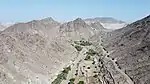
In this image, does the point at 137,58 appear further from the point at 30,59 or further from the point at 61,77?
the point at 30,59

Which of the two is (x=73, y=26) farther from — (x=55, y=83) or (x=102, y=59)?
(x=55, y=83)

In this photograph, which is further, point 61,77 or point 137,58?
point 137,58

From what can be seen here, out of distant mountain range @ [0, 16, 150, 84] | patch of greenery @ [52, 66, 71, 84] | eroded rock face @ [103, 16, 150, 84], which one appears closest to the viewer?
eroded rock face @ [103, 16, 150, 84]

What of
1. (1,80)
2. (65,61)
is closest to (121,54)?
(65,61)

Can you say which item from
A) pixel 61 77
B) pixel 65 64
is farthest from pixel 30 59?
pixel 65 64

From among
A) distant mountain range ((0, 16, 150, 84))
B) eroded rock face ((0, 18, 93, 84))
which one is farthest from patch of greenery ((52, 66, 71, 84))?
eroded rock face ((0, 18, 93, 84))

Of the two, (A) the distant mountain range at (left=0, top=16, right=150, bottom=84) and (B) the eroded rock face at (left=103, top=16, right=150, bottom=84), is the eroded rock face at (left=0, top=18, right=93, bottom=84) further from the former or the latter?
(B) the eroded rock face at (left=103, top=16, right=150, bottom=84)

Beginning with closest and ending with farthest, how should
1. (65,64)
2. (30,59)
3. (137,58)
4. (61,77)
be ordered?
(61,77) < (137,58) < (30,59) < (65,64)

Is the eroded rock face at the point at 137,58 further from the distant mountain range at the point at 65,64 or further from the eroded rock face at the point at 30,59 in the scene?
the eroded rock face at the point at 30,59

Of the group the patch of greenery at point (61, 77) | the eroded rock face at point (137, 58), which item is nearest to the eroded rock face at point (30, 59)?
the patch of greenery at point (61, 77)

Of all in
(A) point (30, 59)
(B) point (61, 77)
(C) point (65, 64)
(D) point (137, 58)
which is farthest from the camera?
(C) point (65, 64)

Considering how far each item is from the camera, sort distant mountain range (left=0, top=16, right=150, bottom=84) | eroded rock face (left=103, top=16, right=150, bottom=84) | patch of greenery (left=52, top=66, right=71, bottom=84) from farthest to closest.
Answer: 1. patch of greenery (left=52, top=66, right=71, bottom=84)
2. distant mountain range (left=0, top=16, right=150, bottom=84)
3. eroded rock face (left=103, top=16, right=150, bottom=84)
